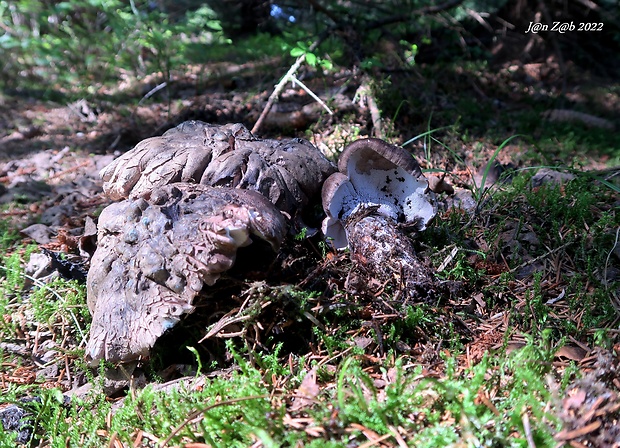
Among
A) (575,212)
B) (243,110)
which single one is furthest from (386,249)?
(243,110)

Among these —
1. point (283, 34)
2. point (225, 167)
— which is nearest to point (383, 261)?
point (225, 167)

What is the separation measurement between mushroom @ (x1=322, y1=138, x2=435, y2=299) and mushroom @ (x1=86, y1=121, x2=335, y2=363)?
194 millimetres

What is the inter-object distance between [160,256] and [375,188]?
152 cm

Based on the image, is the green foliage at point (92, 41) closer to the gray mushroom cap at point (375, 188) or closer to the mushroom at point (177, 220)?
the mushroom at point (177, 220)

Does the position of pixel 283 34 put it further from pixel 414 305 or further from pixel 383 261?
pixel 414 305

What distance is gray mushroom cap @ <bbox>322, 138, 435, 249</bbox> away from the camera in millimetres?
2770

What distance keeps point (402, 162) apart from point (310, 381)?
4.76 feet

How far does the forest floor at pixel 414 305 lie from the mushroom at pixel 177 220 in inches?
11.3

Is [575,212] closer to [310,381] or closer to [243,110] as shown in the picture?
[310,381]

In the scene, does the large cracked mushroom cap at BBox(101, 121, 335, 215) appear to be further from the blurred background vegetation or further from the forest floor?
the blurred background vegetation

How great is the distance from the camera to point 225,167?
2.66m

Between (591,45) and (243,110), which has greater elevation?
(591,45)

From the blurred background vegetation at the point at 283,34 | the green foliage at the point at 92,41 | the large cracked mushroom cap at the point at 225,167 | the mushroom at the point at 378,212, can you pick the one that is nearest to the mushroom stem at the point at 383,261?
the mushroom at the point at 378,212

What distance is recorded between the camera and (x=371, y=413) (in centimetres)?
175
